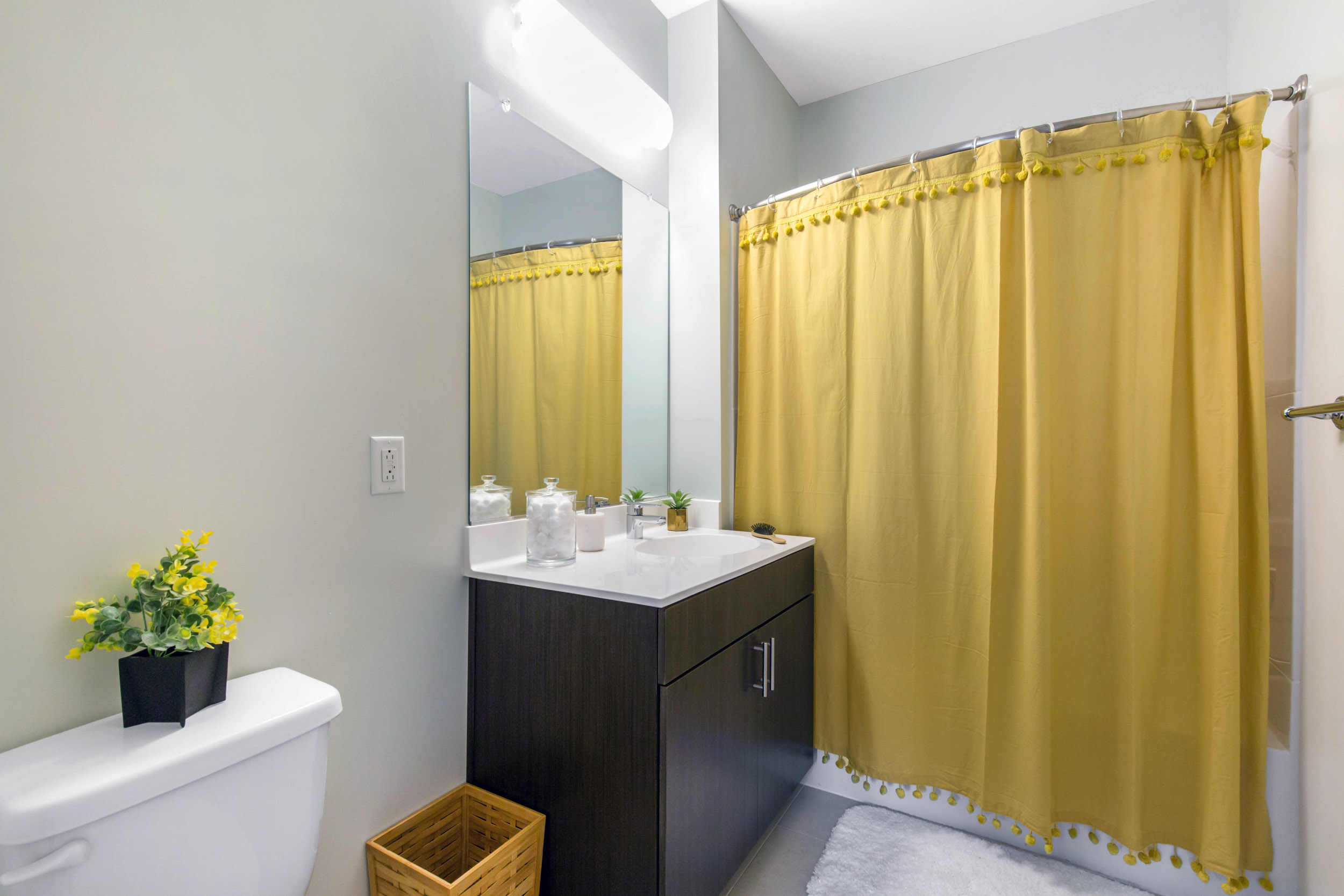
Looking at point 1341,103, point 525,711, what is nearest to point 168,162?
point 525,711

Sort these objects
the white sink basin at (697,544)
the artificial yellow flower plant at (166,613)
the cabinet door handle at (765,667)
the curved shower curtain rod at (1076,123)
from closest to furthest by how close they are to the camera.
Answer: the artificial yellow flower plant at (166,613) < the curved shower curtain rod at (1076,123) < the cabinet door handle at (765,667) < the white sink basin at (697,544)

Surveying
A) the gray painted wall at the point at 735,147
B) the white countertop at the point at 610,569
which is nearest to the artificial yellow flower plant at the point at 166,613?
the white countertop at the point at 610,569

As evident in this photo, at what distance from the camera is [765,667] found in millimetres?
1592

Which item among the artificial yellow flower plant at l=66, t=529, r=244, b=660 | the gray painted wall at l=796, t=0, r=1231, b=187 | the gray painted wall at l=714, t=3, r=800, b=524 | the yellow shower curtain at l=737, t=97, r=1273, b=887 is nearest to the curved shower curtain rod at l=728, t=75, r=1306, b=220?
the yellow shower curtain at l=737, t=97, r=1273, b=887

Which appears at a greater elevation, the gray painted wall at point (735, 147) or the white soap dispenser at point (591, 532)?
the gray painted wall at point (735, 147)

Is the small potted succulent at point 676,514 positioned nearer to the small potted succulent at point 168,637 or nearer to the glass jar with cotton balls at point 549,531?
the glass jar with cotton balls at point 549,531

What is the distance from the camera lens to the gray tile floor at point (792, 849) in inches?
61.1

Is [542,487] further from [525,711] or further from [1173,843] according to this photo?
[1173,843]

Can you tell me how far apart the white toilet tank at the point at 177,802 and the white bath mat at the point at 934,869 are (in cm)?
124

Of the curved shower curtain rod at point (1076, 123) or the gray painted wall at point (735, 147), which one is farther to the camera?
the gray painted wall at point (735, 147)

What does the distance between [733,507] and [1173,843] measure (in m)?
1.38

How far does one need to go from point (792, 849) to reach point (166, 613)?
62.5 inches

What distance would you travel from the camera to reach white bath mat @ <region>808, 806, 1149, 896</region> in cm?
152

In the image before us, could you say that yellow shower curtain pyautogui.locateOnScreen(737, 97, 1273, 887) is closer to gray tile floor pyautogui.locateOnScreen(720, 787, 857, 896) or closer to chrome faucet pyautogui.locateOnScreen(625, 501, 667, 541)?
gray tile floor pyautogui.locateOnScreen(720, 787, 857, 896)
